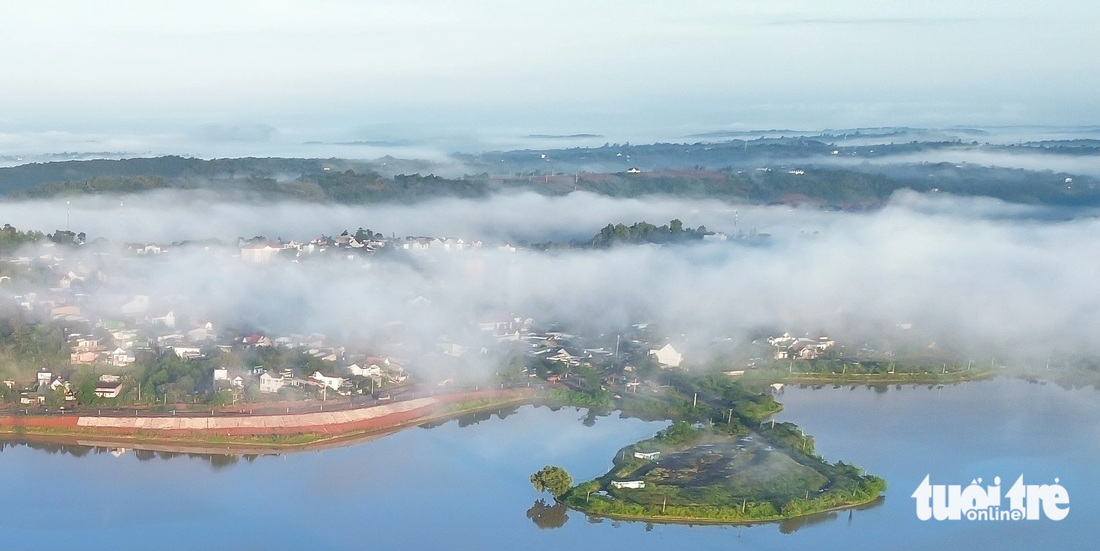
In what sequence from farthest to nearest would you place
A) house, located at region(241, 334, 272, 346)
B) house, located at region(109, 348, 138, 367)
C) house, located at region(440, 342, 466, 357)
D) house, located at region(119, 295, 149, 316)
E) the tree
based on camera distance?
house, located at region(119, 295, 149, 316), house, located at region(440, 342, 466, 357), house, located at region(241, 334, 272, 346), house, located at region(109, 348, 138, 367), the tree

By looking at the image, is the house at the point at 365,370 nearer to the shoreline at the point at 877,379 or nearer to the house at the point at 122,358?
the house at the point at 122,358

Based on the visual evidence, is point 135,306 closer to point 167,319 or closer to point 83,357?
point 167,319

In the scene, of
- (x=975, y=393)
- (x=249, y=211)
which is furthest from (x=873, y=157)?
(x=975, y=393)

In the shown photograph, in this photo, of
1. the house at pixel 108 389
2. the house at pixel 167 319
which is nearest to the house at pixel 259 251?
the house at pixel 167 319

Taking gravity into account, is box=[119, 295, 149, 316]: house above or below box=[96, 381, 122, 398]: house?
above

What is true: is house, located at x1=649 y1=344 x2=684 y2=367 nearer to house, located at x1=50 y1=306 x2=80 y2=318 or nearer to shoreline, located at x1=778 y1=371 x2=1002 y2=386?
shoreline, located at x1=778 y1=371 x2=1002 y2=386

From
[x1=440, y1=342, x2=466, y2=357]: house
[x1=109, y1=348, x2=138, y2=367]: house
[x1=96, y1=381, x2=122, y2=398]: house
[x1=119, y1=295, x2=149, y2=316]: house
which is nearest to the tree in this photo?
[x1=440, y1=342, x2=466, y2=357]: house
